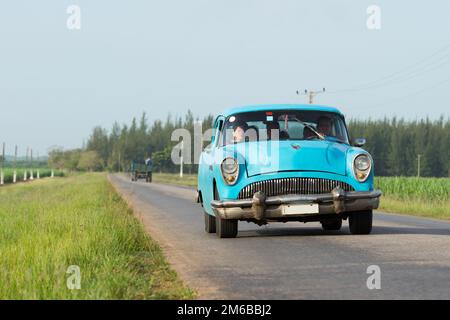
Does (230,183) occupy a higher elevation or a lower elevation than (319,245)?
higher

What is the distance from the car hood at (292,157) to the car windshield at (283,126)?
0.64 metres

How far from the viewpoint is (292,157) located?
33.7ft

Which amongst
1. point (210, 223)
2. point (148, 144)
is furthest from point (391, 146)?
point (210, 223)

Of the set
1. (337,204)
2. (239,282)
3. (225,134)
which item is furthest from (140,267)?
(225,134)

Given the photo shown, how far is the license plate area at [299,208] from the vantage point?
33.2 feet

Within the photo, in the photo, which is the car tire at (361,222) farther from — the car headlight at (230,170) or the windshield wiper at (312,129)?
the car headlight at (230,170)

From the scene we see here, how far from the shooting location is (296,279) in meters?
6.92

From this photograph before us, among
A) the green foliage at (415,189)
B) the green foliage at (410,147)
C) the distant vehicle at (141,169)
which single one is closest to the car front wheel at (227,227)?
the green foliage at (415,189)

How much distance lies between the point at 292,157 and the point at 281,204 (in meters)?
0.66

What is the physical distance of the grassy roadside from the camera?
2167cm

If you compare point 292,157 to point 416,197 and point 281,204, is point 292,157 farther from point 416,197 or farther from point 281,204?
point 416,197
